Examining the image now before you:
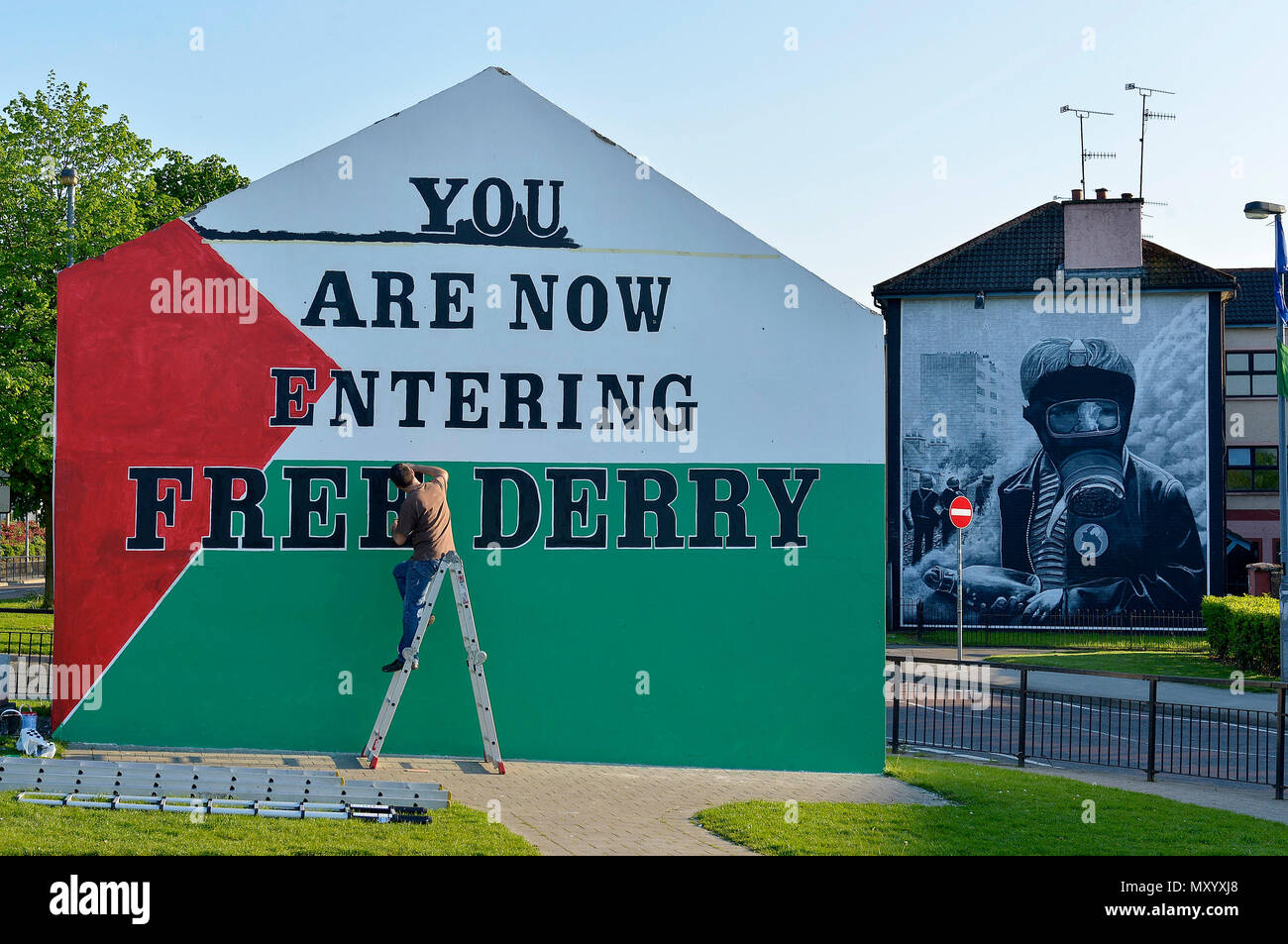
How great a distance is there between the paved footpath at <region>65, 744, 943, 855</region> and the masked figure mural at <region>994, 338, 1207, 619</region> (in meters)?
23.2

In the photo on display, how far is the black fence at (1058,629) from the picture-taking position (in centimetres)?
3019

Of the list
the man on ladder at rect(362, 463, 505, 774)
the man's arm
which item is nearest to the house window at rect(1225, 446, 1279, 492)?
the man's arm

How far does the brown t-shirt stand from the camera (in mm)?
10422

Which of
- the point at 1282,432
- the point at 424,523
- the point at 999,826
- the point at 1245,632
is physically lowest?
the point at 1245,632

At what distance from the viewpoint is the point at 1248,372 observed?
1640 inches

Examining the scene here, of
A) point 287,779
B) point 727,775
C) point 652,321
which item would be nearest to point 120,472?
point 287,779

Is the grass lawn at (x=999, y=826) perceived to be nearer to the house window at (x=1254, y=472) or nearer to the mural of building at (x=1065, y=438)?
the mural of building at (x=1065, y=438)

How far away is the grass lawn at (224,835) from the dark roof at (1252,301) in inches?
1555

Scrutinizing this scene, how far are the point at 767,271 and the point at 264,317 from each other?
15.3ft

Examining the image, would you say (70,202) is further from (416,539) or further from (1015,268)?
(1015,268)

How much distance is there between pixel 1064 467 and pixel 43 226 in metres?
25.7

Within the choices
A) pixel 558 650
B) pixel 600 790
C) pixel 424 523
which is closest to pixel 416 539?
pixel 424 523
